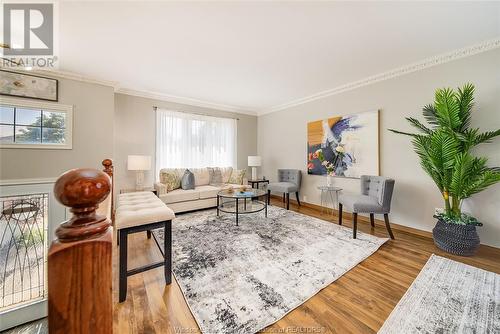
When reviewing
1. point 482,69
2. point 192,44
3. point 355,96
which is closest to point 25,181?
point 192,44

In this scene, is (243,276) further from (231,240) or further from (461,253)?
(461,253)

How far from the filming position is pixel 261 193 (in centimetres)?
350

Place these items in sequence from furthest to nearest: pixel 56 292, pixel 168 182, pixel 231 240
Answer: pixel 168 182 → pixel 231 240 → pixel 56 292

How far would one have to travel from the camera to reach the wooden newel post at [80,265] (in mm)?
342

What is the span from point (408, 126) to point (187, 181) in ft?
12.7

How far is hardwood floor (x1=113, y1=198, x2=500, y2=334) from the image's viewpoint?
1300 mm

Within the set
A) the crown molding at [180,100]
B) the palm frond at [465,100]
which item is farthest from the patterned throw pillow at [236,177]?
the palm frond at [465,100]

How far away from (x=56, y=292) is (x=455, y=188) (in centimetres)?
320

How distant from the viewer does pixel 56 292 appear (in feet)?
1.10

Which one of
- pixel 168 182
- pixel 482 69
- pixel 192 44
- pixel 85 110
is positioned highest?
pixel 192 44

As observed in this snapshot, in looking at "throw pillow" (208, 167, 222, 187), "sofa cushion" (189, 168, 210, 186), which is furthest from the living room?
"throw pillow" (208, 167, 222, 187)

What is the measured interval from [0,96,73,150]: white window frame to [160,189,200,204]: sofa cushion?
1.68 m

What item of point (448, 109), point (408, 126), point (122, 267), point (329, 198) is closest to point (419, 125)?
point (408, 126)

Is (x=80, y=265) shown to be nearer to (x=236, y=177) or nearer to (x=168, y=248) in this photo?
(x=168, y=248)
